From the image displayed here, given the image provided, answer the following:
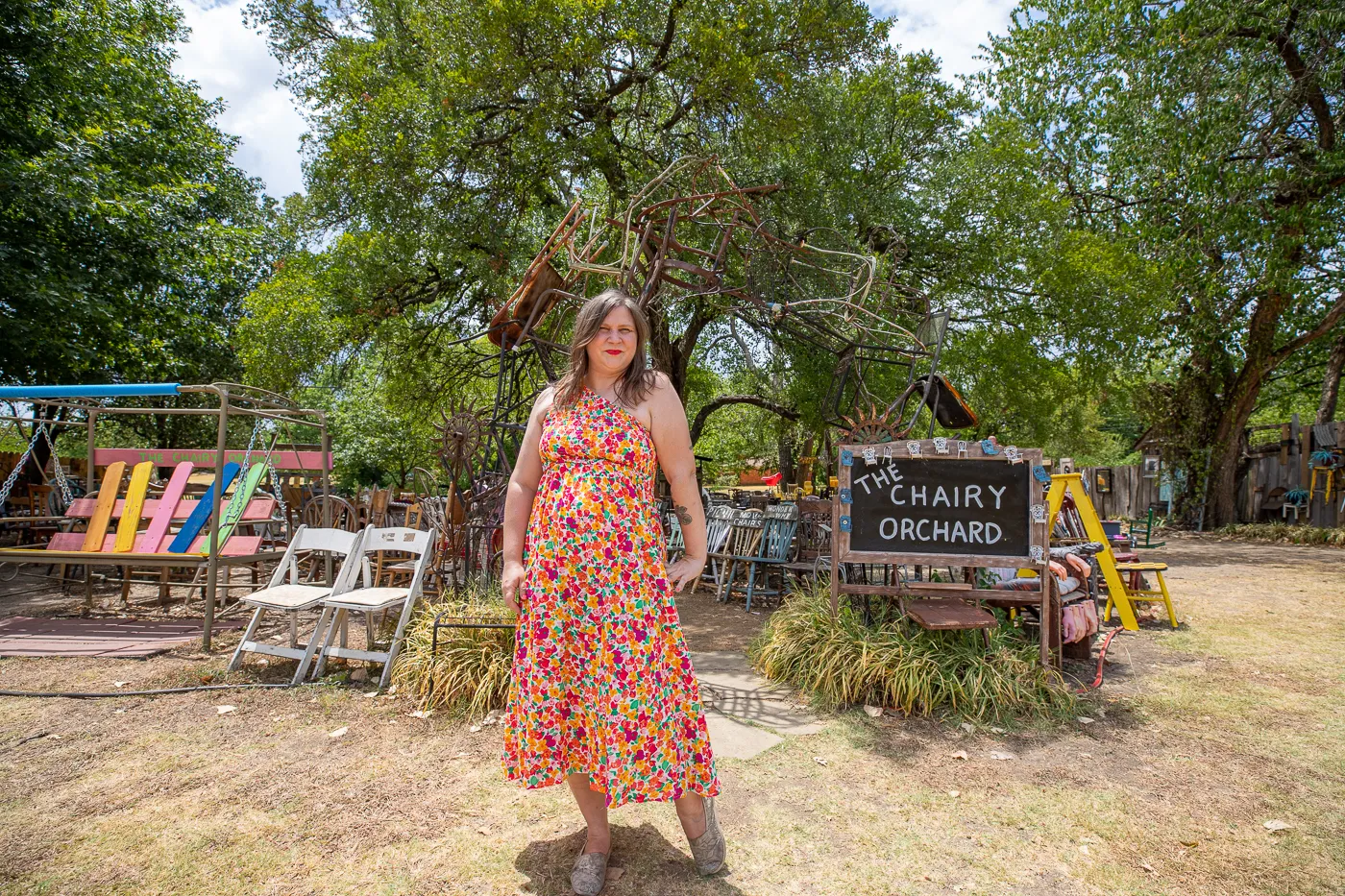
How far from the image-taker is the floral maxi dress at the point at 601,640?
2279mm

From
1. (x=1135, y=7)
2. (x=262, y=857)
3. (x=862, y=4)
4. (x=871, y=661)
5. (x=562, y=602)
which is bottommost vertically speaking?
(x=262, y=857)

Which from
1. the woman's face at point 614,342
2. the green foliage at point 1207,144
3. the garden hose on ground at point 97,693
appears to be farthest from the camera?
the green foliage at point 1207,144

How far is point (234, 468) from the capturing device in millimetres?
6539

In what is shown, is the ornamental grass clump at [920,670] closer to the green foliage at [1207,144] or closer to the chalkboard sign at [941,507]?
the chalkboard sign at [941,507]

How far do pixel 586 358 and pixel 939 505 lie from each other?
2912 mm

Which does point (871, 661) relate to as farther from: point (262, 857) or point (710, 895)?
point (262, 857)

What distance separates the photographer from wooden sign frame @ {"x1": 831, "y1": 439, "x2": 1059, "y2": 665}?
4.38 m

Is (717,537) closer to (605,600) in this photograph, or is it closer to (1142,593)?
(1142,593)

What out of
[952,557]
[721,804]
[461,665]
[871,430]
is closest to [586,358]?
[721,804]

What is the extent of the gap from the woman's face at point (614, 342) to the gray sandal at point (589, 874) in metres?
1.62

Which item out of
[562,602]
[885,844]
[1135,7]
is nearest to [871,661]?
[885,844]

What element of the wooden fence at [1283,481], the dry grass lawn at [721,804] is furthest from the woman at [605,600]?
the wooden fence at [1283,481]

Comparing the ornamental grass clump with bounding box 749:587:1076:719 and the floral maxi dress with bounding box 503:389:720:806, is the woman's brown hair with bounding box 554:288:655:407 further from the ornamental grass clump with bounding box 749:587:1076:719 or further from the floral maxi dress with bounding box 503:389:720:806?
the ornamental grass clump with bounding box 749:587:1076:719

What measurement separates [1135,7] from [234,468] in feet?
47.3
